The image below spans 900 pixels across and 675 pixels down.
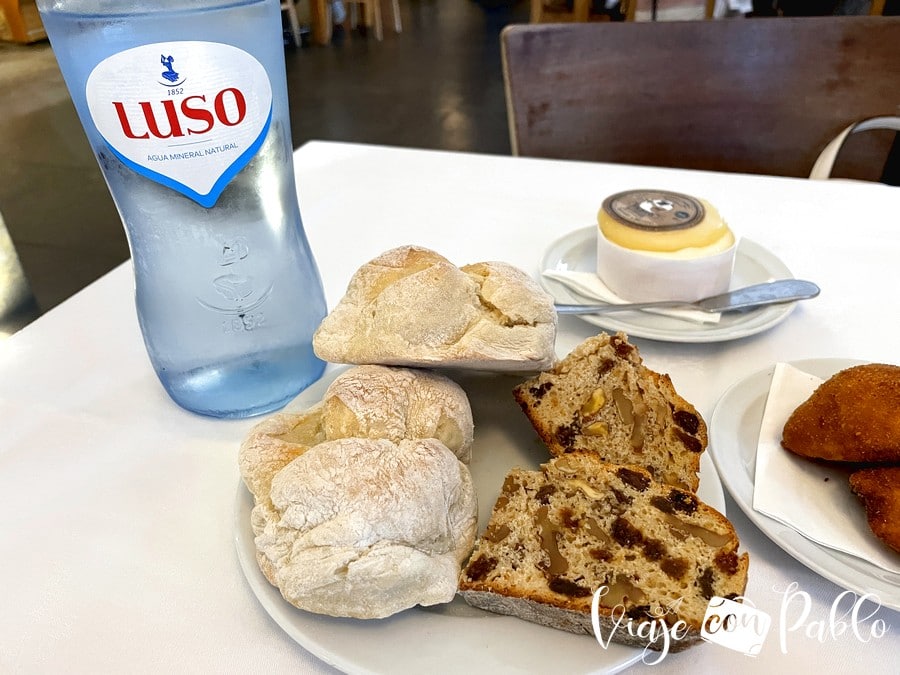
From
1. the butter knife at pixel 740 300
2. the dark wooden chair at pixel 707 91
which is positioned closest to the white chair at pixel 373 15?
the dark wooden chair at pixel 707 91

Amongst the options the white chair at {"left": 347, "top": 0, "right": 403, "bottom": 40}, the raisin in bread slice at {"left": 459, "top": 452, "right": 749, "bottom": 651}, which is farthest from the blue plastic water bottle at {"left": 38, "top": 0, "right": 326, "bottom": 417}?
the white chair at {"left": 347, "top": 0, "right": 403, "bottom": 40}

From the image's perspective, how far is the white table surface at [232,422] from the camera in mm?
515

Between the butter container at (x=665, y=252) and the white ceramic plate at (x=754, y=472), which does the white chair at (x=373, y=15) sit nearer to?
the butter container at (x=665, y=252)

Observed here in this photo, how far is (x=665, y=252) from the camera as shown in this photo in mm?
934

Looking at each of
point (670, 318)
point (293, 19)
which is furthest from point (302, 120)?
point (670, 318)

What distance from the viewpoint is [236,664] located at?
0.50 m

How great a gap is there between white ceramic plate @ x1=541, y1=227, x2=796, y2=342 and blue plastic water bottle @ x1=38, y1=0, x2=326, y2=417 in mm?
402

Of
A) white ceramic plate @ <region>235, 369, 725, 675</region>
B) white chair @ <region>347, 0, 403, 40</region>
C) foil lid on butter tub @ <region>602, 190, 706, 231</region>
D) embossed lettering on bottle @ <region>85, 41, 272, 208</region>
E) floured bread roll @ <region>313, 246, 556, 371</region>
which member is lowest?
white chair @ <region>347, 0, 403, 40</region>

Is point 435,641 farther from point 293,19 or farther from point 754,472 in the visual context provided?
point 293,19

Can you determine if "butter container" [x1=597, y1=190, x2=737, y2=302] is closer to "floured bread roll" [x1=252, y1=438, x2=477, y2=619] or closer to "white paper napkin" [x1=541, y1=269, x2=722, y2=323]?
"white paper napkin" [x1=541, y1=269, x2=722, y2=323]

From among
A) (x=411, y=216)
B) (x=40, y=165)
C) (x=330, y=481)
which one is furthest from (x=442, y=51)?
(x=330, y=481)

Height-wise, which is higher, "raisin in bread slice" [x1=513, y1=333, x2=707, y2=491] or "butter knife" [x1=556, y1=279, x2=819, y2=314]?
"raisin in bread slice" [x1=513, y1=333, x2=707, y2=491]

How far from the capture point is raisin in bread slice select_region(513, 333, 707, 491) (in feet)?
2.05

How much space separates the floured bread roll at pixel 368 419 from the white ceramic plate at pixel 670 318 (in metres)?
0.35
